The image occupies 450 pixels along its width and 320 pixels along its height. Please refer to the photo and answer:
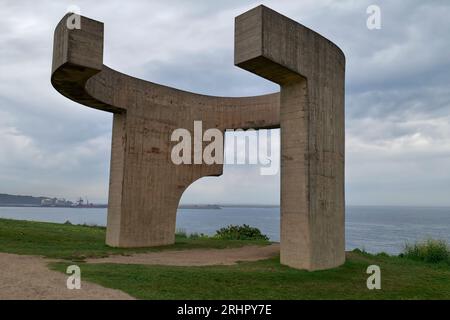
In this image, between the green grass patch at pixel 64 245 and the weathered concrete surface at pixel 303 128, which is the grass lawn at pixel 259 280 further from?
the weathered concrete surface at pixel 303 128

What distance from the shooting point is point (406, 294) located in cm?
790

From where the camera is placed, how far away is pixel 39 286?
6746 mm

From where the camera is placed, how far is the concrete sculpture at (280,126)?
9461 millimetres

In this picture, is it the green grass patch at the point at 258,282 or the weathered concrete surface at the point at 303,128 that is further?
the weathered concrete surface at the point at 303,128

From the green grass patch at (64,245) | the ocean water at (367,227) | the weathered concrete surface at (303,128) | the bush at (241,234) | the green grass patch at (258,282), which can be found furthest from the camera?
the ocean water at (367,227)

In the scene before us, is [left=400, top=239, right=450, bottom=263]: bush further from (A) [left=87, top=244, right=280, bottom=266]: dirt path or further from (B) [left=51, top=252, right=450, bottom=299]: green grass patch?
(A) [left=87, top=244, right=280, bottom=266]: dirt path

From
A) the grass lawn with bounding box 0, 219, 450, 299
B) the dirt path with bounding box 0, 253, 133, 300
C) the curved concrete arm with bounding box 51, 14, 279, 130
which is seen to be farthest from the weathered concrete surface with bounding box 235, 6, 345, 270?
Result: the dirt path with bounding box 0, 253, 133, 300

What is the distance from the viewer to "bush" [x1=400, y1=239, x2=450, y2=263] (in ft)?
43.3

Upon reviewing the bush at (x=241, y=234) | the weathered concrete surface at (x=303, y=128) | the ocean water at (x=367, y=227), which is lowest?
the ocean water at (x=367, y=227)

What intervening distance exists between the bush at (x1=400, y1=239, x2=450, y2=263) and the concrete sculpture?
4.23 metres

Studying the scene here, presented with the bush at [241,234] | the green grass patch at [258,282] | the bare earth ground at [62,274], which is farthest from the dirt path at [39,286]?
the bush at [241,234]

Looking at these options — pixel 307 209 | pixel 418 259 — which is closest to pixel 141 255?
pixel 307 209

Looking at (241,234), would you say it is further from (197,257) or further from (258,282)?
(258,282)
